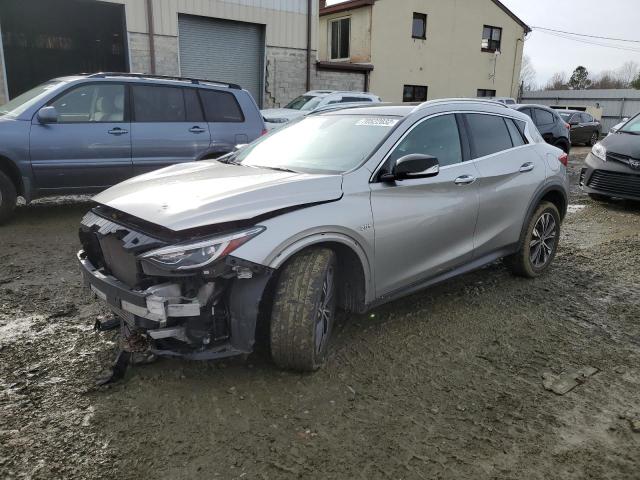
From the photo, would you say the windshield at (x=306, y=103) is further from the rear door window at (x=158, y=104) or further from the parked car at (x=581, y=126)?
the parked car at (x=581, y=126)

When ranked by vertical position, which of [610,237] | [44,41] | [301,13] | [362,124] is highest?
[301,13]

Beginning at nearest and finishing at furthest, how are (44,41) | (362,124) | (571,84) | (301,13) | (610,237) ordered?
(362,124)
(610,237)
(44,41)
(301,13)
(571,84)

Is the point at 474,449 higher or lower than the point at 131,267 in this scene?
lower

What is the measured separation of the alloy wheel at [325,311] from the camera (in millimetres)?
3160

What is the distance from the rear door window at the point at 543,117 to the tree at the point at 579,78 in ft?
223

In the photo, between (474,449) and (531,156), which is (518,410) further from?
(531,156)

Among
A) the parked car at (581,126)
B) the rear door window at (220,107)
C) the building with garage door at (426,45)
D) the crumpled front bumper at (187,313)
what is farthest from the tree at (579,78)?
the crumpled front bumper at (187,313)

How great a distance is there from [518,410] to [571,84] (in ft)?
275

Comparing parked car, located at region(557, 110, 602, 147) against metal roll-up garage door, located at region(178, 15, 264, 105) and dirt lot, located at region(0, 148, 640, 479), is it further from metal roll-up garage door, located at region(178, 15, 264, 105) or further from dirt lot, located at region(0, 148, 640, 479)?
dirt lot, located at region(0, 148, 640, 479)

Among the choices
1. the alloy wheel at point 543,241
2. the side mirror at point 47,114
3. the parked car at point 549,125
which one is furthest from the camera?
the parked car at point 549,125

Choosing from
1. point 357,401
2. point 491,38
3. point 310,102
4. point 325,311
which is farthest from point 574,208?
point 491,38

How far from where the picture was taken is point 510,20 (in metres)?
27.2

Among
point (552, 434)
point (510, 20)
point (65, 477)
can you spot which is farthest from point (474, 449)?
point (510, 20)

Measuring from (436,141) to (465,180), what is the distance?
38cm
